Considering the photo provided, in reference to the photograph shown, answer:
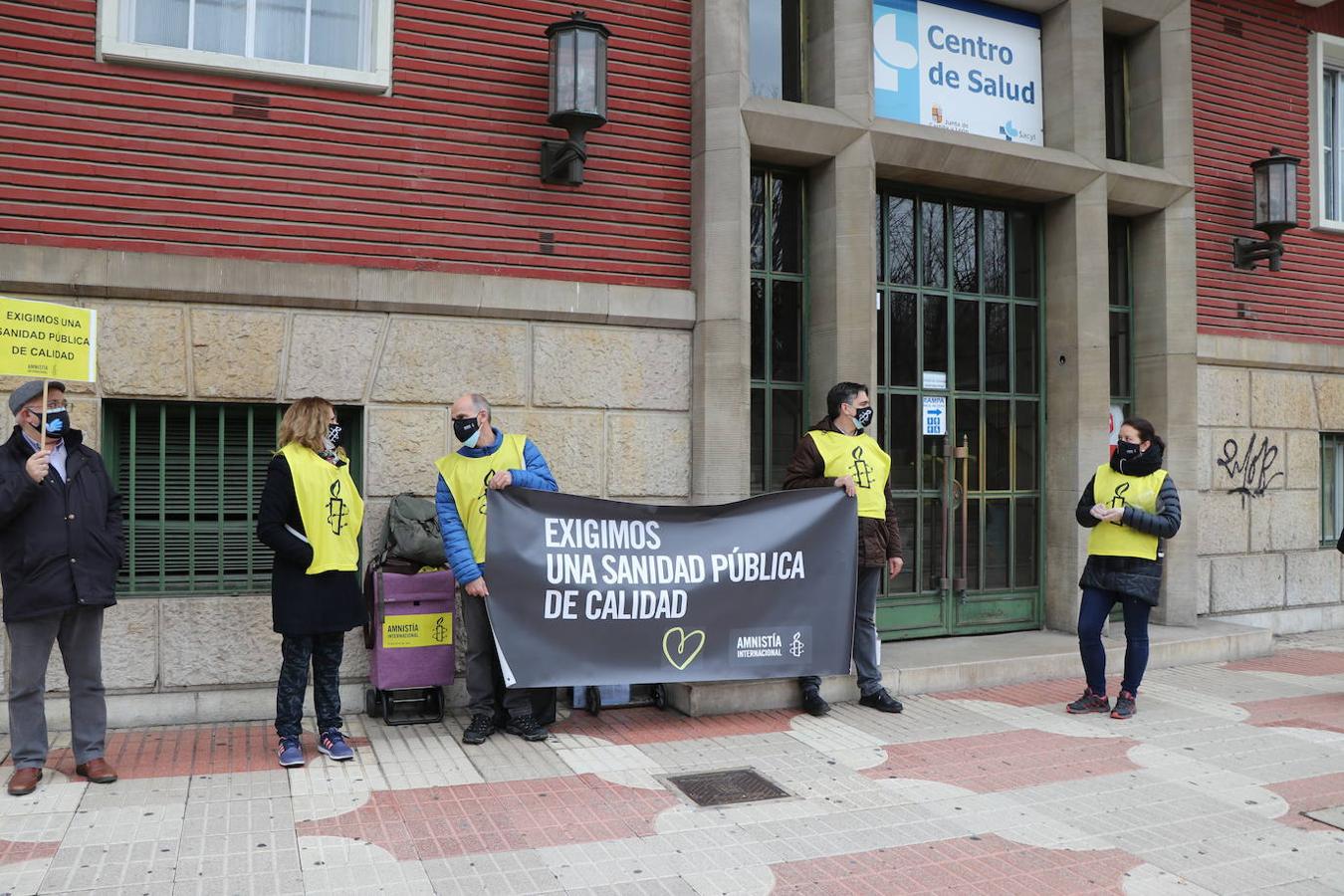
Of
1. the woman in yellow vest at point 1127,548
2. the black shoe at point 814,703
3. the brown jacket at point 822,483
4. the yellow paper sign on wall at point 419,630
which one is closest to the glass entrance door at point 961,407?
the brown jacket at point 822,483

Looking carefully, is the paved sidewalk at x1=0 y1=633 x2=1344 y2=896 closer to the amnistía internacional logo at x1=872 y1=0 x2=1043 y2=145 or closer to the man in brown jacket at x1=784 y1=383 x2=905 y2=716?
the man in brown jacket at x1=784 y1=383 x2=905 y2=716

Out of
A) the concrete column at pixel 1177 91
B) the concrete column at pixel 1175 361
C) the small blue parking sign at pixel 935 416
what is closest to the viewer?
the small blue parking sign at pixel 935 416

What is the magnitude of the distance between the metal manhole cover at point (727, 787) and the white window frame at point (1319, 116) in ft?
30.5

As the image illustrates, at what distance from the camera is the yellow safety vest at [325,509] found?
18.4 feet

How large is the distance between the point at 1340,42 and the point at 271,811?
1267 centimetres

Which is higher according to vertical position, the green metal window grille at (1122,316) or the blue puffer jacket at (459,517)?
the green metal window grille at (1122,316)

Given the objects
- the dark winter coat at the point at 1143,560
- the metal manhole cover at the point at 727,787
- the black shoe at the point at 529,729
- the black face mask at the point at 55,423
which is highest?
the black face mask at the point at 55,423

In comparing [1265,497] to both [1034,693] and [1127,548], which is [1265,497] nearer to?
[1034,693]

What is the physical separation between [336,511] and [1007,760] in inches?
159

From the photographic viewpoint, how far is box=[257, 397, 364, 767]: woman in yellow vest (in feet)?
18.2

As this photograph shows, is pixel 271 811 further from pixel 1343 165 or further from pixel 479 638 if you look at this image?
Result: pixel 1343 165

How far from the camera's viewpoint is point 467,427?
6.17m

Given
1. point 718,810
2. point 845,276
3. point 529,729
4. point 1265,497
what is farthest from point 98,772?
point 1265,497

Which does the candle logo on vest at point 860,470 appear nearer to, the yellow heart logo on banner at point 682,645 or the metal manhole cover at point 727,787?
the yellow heart logo on banner at point 682,645
